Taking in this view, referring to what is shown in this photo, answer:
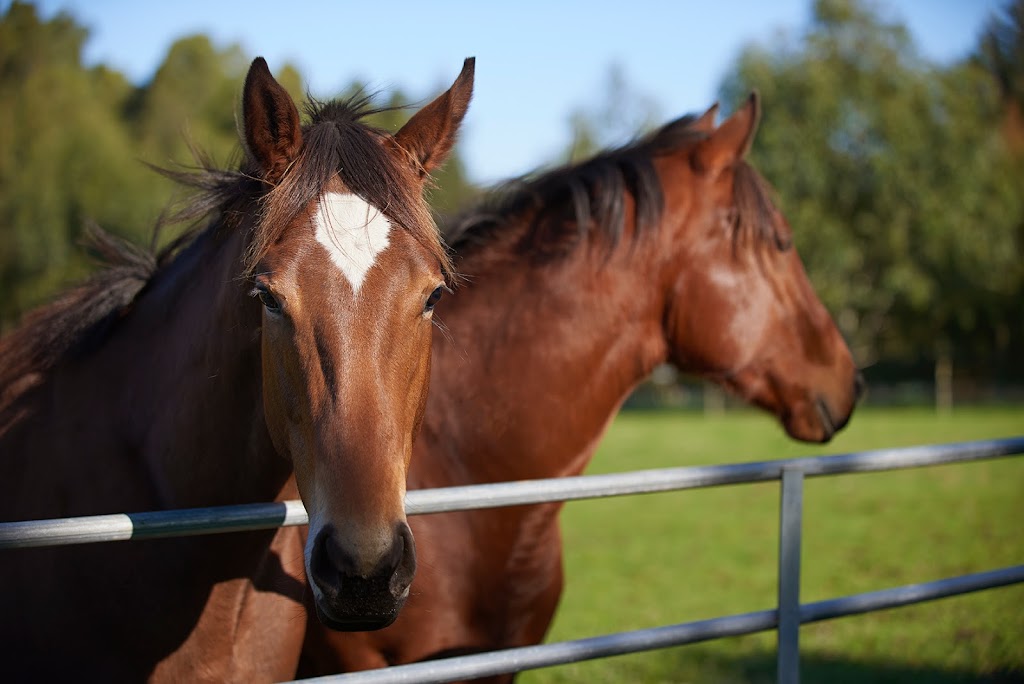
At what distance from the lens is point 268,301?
66.7 inches

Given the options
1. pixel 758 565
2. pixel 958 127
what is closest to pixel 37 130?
pixel 758 565

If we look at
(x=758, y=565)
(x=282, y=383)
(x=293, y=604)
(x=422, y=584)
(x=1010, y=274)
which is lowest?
(x=1010, y=274)

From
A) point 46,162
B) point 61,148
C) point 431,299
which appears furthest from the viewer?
point 61,148

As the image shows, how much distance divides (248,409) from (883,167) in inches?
1142

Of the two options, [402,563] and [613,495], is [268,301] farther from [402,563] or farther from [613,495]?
[613,495]

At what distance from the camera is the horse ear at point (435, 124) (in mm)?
1962

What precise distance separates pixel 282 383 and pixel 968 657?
453 cm

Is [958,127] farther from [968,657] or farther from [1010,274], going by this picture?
[968,657]

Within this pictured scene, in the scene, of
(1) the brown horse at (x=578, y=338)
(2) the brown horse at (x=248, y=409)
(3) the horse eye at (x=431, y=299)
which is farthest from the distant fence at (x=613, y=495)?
(1) the brown horse at (x=578, y=338)

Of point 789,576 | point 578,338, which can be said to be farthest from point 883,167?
point 789,576

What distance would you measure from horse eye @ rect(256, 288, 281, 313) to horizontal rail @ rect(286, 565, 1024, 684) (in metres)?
0.78

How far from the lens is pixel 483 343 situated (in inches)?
117

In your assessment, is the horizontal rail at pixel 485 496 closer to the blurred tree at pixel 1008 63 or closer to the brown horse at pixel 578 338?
the brown horse at pixel 578 338

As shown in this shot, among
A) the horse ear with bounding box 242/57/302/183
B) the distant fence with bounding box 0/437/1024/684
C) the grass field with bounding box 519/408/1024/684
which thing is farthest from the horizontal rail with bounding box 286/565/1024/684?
the grass field with bounding box 519/408/1024/684
